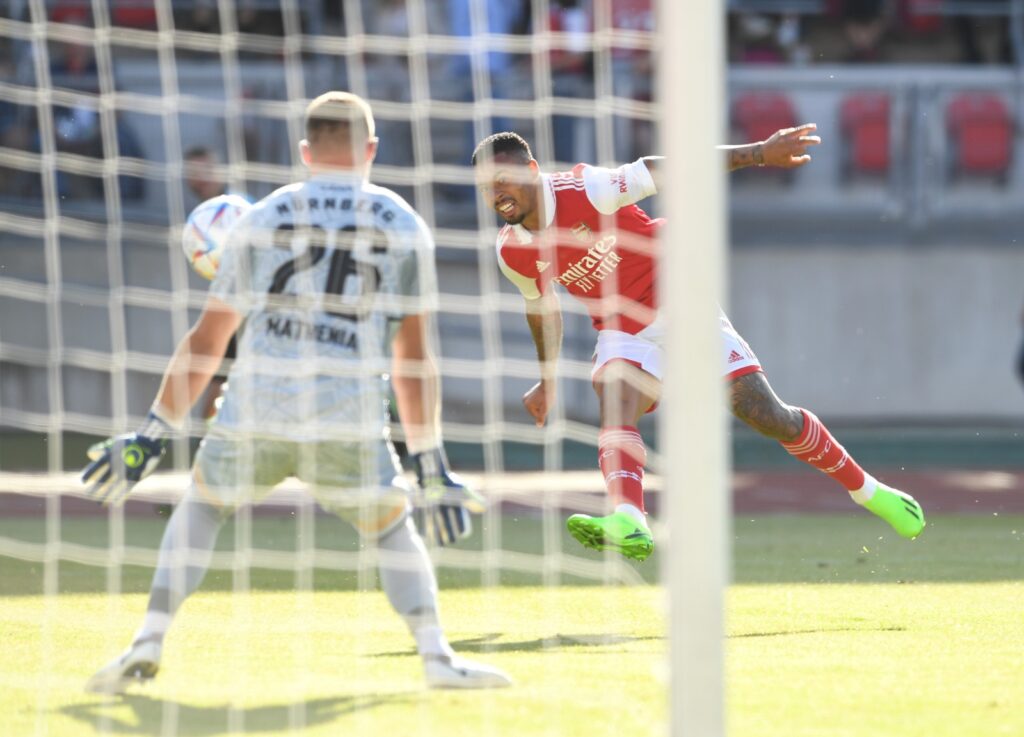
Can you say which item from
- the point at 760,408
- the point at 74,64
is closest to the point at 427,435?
the point at 760,408

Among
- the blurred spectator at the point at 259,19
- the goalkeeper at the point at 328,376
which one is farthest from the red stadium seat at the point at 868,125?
the goalkeeper at the point at 328,376

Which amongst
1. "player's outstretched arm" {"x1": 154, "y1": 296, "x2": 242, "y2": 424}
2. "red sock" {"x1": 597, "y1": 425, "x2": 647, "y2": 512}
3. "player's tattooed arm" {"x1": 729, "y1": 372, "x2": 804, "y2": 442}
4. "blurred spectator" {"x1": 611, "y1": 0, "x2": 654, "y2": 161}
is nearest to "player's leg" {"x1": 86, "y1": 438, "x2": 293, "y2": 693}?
"player's outstretched arm" {"x1": 154, "y1": 296, "x2": 242, "y2": 424}

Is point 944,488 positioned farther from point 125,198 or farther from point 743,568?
point 125,198

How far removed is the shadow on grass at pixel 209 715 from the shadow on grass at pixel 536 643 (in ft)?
2.95

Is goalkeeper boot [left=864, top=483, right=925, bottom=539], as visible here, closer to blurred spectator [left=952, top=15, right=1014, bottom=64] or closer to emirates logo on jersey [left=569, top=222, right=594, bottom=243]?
emirates logo on jersey [left=569, top=222, right=594, bottom=243]

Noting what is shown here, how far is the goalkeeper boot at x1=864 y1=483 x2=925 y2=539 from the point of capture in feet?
25.2

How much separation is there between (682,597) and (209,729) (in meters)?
1.55

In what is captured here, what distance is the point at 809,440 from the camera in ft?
24.6

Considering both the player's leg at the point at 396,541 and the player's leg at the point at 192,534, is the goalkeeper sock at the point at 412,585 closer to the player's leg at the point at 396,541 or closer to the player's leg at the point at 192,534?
the player's leg at the point at 396,541

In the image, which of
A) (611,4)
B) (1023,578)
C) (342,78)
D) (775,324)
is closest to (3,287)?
(342,78)

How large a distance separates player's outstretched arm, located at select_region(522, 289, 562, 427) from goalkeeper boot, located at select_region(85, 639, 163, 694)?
97.4 inches

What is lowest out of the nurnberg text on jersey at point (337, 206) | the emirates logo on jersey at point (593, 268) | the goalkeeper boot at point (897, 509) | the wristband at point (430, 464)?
the goalkeeper boot at point (897, 509)

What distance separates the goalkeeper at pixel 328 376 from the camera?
5172 millimetres

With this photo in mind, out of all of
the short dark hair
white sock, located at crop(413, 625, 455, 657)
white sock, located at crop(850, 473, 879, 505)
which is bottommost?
white sock, located at crop(850, 473, 879, 505)
